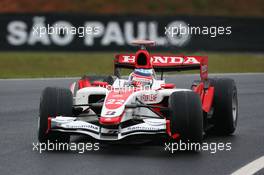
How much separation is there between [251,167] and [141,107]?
6.20ft

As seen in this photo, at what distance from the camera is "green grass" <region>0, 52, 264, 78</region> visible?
23844 millimetres

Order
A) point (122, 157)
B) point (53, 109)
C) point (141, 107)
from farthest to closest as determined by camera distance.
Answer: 1. point (141, 107)
2. point (53, 109)
3. point (122, 157)

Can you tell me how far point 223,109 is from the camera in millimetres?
11906

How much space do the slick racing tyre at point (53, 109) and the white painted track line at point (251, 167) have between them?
2.21 metres

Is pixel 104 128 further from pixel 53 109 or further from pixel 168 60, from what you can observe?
pixel 168 60

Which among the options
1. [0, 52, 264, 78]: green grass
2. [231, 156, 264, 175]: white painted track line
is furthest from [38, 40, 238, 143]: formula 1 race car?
[0, 52, 264, 78]: green grass

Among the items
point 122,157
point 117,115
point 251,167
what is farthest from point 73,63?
point 251,167

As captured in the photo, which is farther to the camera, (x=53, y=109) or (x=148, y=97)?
(x=148, y=97)

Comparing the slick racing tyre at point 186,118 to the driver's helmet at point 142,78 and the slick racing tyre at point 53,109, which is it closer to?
the slick racing tyre at point 53,109

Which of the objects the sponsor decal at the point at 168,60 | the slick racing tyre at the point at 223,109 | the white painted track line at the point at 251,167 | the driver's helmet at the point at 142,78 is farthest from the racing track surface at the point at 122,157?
the sponsor decal at the point at 168,60

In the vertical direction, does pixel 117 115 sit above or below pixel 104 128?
above

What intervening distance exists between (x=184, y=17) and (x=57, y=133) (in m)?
17.2

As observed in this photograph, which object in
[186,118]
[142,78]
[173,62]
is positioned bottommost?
[186,118]

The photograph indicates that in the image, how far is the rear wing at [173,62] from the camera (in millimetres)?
12242
